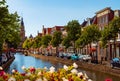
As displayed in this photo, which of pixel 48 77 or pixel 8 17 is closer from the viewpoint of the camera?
pixel 48 77

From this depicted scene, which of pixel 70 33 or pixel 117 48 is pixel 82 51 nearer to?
pixel 70 33

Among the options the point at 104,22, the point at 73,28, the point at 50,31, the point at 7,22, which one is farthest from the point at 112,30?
the point at 50,31

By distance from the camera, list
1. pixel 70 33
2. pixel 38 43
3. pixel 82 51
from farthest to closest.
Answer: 1. pixel 38 43
2. pixel 82 51
3. pixel 70 33

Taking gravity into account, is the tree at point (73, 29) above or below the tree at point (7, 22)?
above

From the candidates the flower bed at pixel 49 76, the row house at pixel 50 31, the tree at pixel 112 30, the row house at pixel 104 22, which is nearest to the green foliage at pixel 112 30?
the tree at pixel 112 30

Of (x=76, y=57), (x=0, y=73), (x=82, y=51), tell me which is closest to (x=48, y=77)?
(x=0, y=73)

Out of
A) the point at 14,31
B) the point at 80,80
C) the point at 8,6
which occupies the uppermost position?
the point at 8,6

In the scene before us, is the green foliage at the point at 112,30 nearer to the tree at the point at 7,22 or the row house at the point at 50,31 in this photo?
the tree at the point at 7,22

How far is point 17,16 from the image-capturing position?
21.5 m

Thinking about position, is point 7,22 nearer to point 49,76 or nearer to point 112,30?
point 49,76

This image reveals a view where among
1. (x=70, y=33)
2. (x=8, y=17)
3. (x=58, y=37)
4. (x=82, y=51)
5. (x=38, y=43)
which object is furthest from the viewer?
(x=38, y=43)

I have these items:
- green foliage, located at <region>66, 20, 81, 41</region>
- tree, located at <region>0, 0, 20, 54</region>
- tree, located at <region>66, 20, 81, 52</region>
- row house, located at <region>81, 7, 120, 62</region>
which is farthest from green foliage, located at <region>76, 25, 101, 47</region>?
tree, located at <region>0, 0, 20, 54</region>

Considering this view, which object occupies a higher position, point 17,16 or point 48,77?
point 17,16

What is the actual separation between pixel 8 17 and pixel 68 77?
36.5 feet
